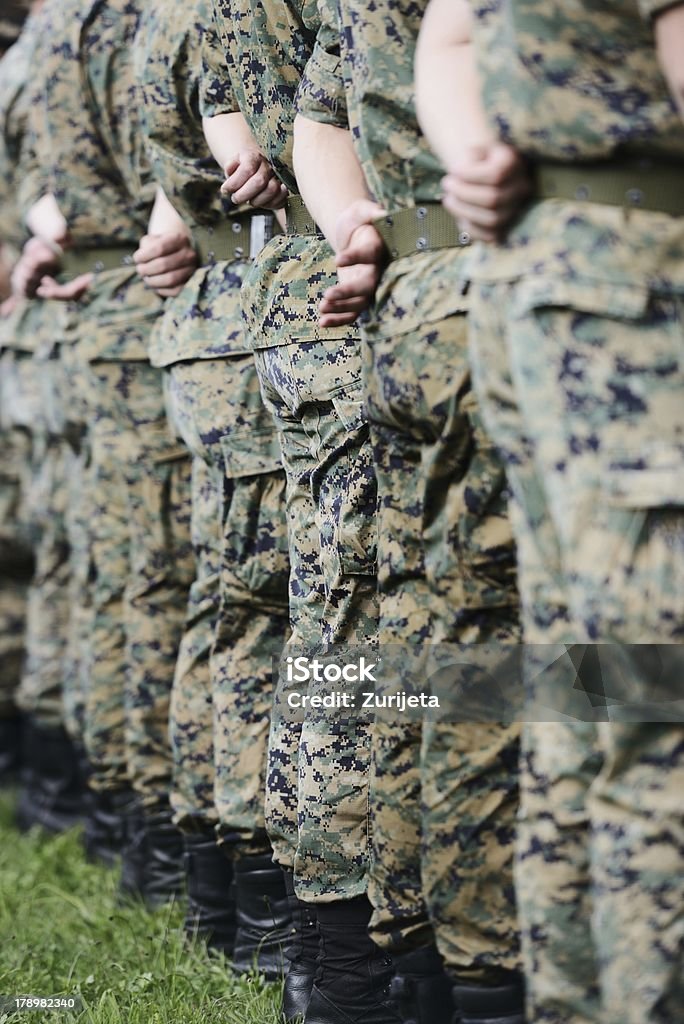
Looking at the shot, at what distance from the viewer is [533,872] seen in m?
2.36

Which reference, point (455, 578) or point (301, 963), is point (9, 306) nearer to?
point (301, 963)

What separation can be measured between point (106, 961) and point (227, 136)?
75.7 inches

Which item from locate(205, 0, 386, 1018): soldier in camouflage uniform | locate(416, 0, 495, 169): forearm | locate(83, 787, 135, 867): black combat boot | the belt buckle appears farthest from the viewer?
locate(83, 787, 135, 867): black combat boot

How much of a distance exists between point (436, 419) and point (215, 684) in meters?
1.46

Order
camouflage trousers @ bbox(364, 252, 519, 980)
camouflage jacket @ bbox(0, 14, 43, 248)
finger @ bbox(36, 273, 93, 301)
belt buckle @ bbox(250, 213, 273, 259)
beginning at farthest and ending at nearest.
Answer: camouflage jacket @ bbox(0, 14, 43, 248) < finger @ bbox(36, 273, 93, 301) < belt buckle @ bbox(250, 213, 273, 259) < camouflage trousers @ bbox(364, 252, 519, 980)

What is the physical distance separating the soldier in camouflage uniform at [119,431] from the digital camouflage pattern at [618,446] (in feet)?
8.16

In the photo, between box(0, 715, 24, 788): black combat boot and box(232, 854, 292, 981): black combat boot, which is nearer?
box(232, 854, 292, 981): black combat boot

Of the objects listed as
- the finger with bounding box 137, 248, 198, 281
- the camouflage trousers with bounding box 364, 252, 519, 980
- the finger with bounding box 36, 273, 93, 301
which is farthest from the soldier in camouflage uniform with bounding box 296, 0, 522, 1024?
the finger with bounding box 36, 273, 93, 301

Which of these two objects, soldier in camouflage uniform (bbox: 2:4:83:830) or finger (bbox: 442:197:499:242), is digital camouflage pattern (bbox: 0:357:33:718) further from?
finger (bbox: 442:197:499:242)

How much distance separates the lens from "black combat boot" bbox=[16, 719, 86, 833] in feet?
19.1

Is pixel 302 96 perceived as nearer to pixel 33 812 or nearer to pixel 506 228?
pixel 506 228

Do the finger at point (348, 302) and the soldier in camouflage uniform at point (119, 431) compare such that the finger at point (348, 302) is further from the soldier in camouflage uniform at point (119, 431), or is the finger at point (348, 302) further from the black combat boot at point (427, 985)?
the soldier in camouflage uniform at point (119, 431)

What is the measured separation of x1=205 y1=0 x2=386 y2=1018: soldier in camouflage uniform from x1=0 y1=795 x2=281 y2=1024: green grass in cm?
28

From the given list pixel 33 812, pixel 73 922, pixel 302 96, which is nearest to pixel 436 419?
pixel 302 96
